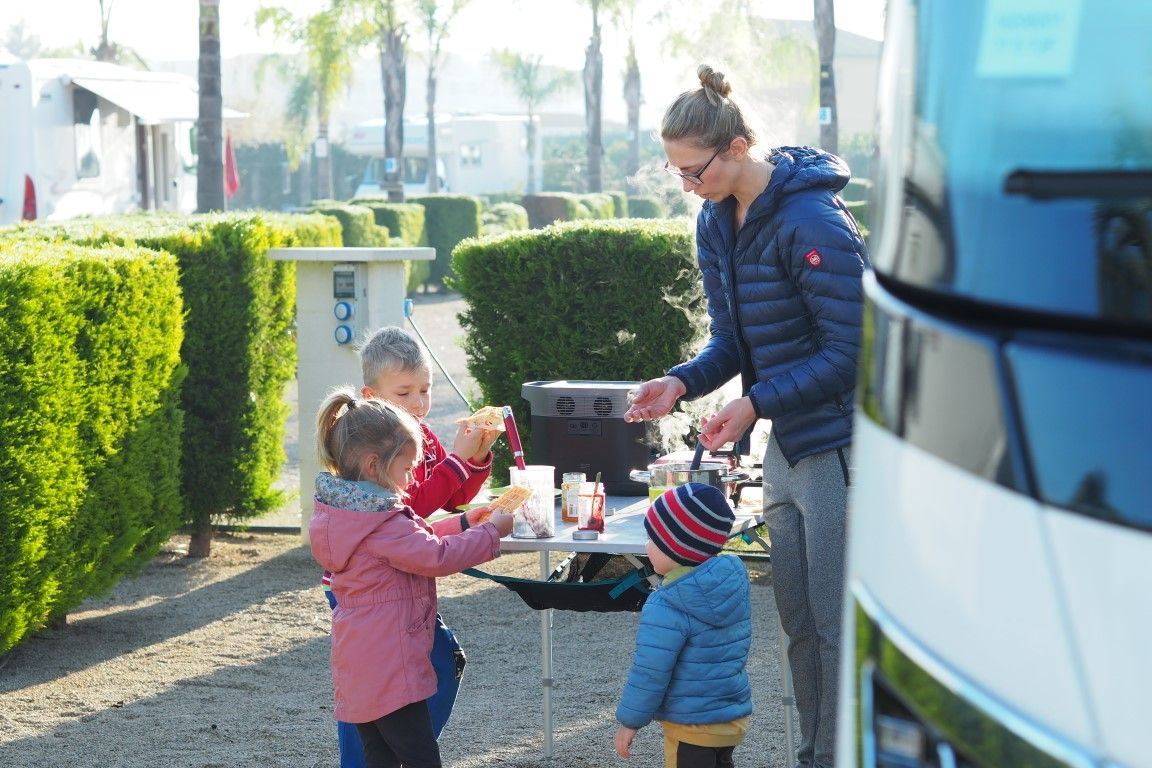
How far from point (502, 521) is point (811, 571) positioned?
2.64ft

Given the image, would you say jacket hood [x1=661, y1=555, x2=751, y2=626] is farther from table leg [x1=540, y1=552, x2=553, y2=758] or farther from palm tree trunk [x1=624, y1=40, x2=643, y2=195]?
palm tree trunk [x1=624, y1=40, x2=643, y2=195]

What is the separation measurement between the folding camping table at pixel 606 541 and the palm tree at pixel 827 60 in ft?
68.0

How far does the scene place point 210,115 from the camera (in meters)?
18.7

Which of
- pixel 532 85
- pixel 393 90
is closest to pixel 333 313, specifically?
pixel 393 90

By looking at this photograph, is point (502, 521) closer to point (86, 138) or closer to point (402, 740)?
point (402, 740)

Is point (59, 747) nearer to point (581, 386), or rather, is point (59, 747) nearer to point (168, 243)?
point (581, 386)

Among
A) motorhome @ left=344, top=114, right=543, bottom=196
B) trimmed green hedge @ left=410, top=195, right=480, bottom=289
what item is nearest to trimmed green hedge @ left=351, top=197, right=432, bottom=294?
trimmed green hedge @ left=410, top=195, right=480, bottom=289

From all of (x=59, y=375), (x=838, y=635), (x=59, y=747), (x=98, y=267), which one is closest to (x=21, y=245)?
(x=98, y=267)

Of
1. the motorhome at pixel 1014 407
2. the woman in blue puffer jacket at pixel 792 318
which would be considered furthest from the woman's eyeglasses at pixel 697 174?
the motorhome at pixel 1014 407

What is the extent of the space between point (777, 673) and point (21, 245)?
349 centimetres

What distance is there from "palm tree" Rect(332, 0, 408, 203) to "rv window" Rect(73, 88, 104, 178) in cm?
1183

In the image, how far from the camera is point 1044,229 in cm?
147

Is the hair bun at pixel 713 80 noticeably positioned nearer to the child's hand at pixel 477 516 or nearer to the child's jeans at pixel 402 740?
the child's hand at pixel 477 516

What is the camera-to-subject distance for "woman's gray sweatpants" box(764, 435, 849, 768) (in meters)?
3.60
